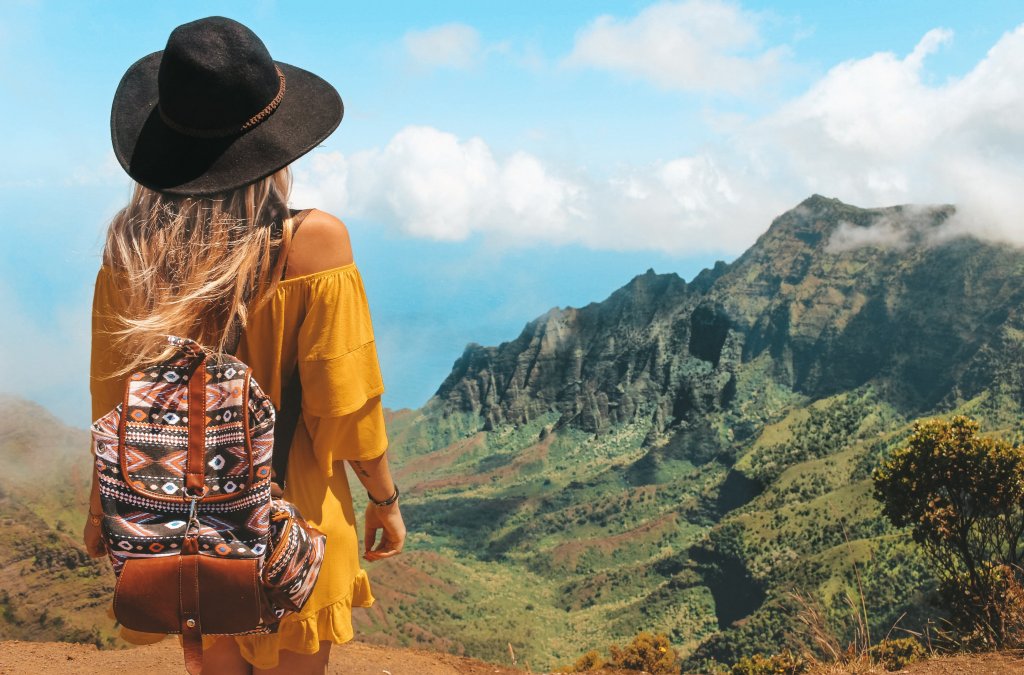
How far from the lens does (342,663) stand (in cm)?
968

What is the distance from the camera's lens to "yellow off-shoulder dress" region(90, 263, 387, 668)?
3.30 meters

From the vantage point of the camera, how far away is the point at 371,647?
39.0ft

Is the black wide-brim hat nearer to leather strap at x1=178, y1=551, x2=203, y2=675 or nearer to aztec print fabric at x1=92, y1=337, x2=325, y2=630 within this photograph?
aztec print fabric at x1=92, y1=337, x2=325, y2=630

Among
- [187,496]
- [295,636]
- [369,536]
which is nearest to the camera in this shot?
[187,496]

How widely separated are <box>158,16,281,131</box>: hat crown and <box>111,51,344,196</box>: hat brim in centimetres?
9

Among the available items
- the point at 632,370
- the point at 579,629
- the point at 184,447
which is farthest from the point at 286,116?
the point at 632,370

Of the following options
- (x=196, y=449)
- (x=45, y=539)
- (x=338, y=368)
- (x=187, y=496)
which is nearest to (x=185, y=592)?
(x=187, y=496)

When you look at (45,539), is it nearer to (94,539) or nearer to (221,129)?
(94,539)

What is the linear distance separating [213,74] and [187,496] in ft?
5.09

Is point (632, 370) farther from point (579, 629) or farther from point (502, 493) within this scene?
point (579, 629)

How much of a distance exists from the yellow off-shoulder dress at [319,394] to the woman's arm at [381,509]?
9cm

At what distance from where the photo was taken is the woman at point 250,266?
125 inches

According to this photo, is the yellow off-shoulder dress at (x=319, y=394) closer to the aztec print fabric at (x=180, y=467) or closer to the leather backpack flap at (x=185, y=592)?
the aztec print fabric at (x=180, y=467)

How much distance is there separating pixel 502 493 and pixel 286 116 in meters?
114
